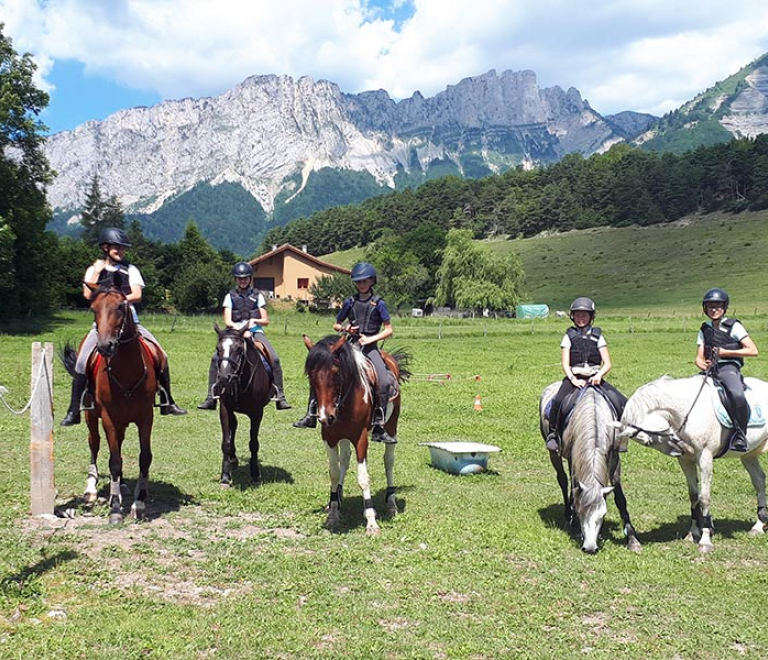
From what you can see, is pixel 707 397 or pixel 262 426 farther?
pixel 262 426

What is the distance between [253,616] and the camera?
5.30m

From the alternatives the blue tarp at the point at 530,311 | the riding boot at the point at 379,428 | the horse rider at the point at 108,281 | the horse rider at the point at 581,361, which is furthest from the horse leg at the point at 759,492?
the blue tarp at the point at 530,311

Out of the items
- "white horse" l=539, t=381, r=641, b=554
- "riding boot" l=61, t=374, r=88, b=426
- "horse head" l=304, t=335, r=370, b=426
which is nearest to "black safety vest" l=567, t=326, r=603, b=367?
"white horse" l=539, t=381, r=641, b=554

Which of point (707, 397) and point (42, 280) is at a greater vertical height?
point (42, 280)

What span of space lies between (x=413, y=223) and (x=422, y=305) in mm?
52149

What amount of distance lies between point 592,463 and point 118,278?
5986 millimetres

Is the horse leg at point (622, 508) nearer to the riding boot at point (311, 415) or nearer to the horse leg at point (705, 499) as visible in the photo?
the horse leg at point (705, 499)

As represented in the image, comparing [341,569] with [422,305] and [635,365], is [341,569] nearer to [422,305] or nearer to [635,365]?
[635,365]

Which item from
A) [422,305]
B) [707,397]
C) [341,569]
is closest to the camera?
[341,569]

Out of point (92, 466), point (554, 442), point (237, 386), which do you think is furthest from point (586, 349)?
point (92, 466)

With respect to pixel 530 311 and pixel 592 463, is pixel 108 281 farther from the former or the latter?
pixel 530 311

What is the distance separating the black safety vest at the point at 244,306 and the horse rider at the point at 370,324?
2.00 m

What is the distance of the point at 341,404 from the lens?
299 inches

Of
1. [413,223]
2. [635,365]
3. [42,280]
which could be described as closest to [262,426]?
[635,365]
